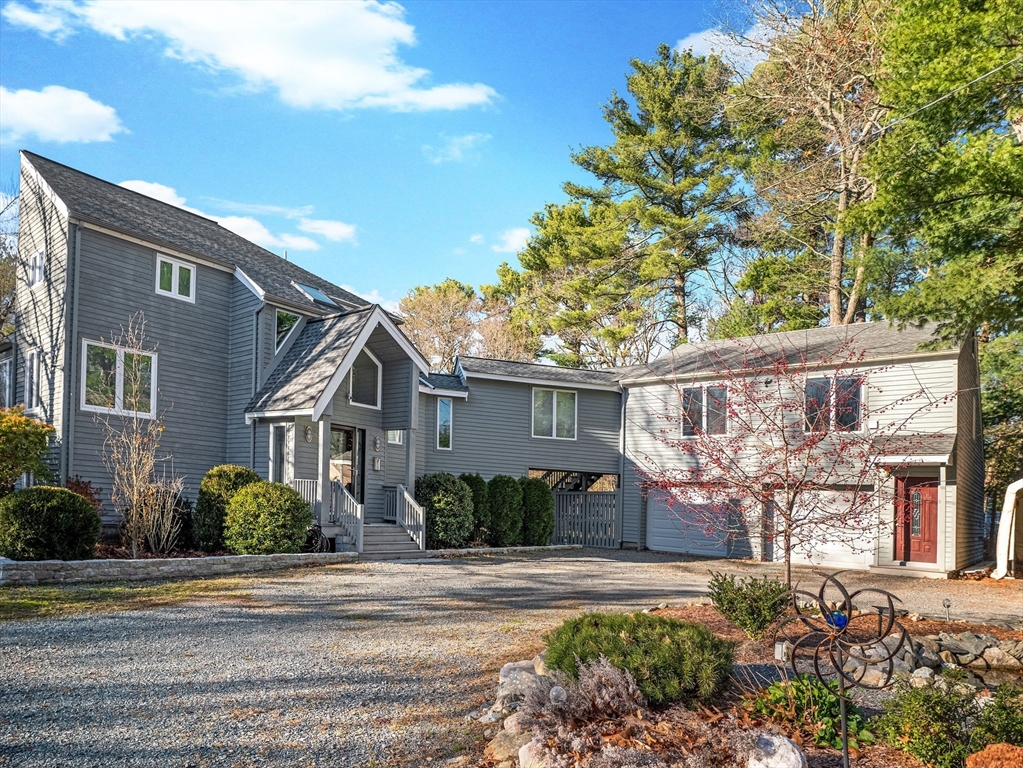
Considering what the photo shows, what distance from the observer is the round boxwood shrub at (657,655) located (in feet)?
16.9

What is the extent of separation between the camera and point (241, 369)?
17891 millimetres

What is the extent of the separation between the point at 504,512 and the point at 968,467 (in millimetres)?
11906

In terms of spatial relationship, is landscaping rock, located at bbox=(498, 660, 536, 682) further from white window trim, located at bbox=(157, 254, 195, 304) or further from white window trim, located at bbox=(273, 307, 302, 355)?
white window trim, located at bbox=(157, 254, 195, 304)

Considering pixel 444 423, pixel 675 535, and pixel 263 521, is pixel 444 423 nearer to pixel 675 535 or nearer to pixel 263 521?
pixel 675 535

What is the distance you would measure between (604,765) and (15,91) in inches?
878

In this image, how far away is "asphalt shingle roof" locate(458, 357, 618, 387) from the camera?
22.0 meters

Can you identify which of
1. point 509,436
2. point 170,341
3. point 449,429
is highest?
point 170,341

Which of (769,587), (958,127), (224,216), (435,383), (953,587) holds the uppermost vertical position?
(224,216)

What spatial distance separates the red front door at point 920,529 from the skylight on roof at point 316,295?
50.2ft

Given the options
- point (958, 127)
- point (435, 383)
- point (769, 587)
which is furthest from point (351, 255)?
point (769, 587)

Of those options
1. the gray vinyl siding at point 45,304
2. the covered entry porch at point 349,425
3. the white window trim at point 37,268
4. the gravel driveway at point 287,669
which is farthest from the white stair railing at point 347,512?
the white window trim at point 37,268

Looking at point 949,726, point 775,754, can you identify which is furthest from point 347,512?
point 949,726

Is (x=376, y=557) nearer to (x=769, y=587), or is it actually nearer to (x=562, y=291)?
(x=769, y=587)

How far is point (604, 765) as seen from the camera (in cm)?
411
